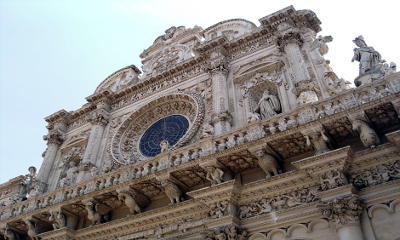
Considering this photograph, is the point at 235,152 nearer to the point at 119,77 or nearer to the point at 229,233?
the point at 229,233

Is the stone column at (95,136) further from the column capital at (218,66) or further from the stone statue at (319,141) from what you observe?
the stone statue at (319,141)

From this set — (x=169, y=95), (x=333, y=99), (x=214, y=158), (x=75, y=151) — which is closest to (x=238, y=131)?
(x=214, y=158)

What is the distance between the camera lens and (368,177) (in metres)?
7.35

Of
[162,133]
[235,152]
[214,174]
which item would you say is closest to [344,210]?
[235,152]

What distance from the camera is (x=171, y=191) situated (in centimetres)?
926

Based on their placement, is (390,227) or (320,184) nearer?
(390,227)

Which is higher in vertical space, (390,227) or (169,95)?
(169,95)

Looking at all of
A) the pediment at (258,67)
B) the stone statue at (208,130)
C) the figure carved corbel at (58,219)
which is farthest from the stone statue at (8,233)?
the pediment at (258,67)

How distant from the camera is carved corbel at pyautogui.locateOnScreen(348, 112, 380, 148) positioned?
7336 millimetres

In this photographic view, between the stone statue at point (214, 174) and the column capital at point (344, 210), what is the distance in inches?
99.8

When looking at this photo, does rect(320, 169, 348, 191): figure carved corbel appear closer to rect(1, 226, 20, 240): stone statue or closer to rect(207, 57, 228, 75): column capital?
rect(207, 57, 228, 75): column capital

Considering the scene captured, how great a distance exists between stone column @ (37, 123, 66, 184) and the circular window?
4.31 meters

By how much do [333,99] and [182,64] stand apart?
297 inches

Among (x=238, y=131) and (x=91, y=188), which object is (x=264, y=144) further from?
(x=91, y=188)
